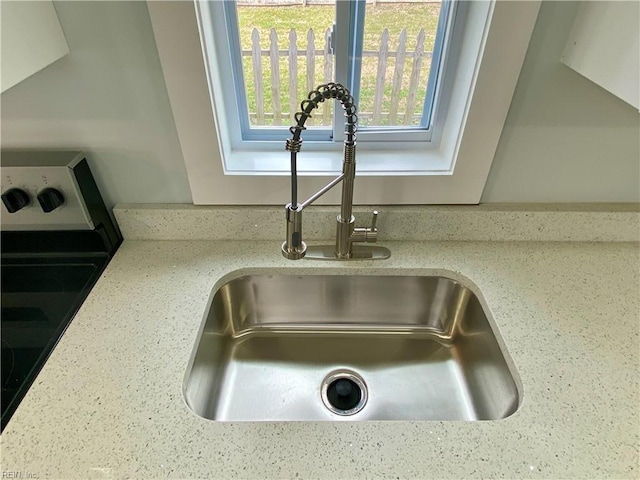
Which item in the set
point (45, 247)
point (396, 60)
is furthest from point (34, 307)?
point (396, 60)

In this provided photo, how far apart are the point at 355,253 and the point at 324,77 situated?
42 cm

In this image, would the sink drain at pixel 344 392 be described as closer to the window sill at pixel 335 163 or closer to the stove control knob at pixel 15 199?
the window sill at pixel 335 163

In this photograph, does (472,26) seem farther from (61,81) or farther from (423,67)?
(61,81)

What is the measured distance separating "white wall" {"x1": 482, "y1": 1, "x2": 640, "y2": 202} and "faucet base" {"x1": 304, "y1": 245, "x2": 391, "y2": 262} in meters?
0.29

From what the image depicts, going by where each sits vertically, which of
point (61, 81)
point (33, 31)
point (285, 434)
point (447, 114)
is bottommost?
point (285, 434)

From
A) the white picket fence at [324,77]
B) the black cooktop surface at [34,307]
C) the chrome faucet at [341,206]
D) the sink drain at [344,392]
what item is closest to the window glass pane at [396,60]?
the white picket fence at [324,77]

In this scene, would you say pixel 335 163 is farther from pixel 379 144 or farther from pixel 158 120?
pixel 158 120

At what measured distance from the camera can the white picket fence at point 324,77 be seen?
894 mm

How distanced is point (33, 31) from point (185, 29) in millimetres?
245

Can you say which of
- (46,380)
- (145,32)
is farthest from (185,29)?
(46,380)

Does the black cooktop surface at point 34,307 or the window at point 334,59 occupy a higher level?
the window at point 334,59

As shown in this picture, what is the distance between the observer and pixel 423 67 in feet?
3.06

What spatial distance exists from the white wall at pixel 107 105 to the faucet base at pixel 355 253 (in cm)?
34

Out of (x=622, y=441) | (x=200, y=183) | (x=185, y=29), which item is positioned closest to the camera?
(x=622, y=441)
